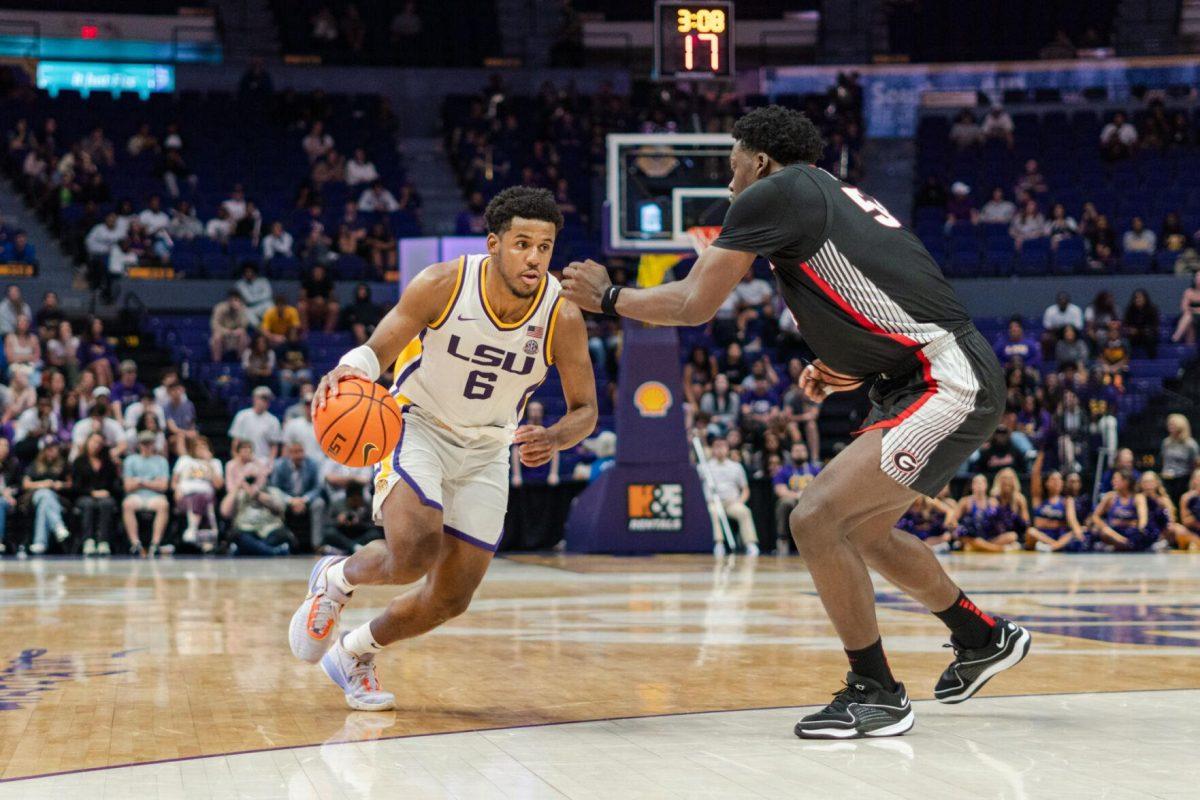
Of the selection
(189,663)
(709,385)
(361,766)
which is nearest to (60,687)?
(189,663)

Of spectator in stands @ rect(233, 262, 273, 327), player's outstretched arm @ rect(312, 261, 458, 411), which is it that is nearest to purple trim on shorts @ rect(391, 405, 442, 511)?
player's outstretched arm @ rect(312, 261, 458, 411)

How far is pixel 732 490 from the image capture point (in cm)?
1566

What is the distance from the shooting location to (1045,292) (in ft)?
70.2

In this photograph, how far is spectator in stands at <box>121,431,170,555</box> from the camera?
1488cm

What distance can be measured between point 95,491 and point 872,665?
37.6ft

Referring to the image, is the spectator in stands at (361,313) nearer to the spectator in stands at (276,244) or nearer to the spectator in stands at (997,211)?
the spectator in stands at (276,244)

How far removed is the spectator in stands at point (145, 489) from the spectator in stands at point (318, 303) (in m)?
3.93

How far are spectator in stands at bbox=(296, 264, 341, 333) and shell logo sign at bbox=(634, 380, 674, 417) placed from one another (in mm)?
5159

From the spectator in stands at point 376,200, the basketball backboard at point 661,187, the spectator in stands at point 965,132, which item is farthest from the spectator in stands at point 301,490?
the spectator in stands at point 965,132

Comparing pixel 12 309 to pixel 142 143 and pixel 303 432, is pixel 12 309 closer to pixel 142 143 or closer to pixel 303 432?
pixel 303 432

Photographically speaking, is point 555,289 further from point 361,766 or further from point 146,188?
point 146,188

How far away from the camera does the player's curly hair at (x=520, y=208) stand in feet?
17.8

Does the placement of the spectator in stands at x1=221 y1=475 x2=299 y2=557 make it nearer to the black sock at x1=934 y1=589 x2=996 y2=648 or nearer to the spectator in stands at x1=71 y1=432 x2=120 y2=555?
the spectator in stands at x1=71 y1=432 x2=120 y2=555

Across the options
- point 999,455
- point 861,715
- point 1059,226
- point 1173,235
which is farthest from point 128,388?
point 1173,235
